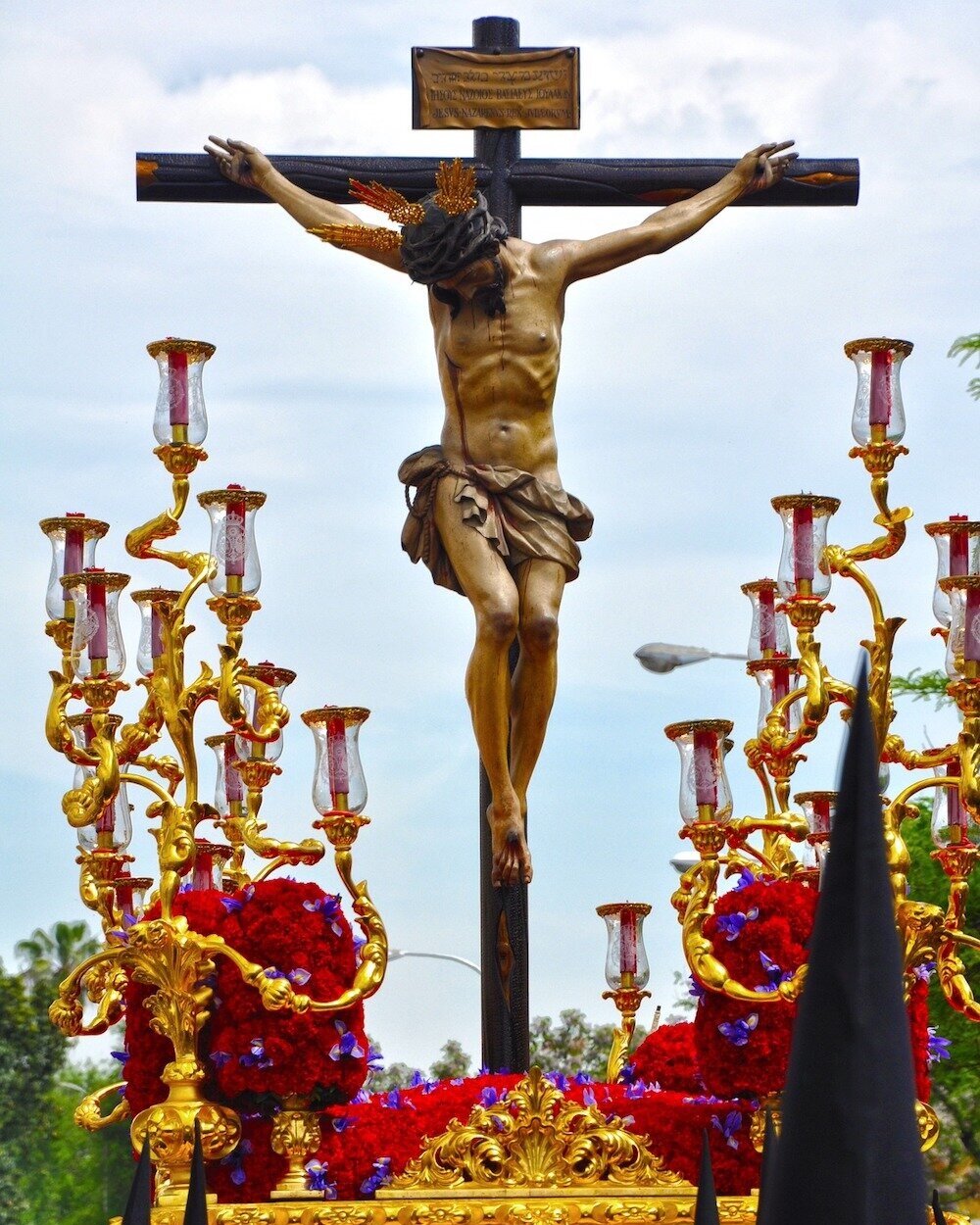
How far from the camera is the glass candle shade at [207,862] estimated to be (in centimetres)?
1027

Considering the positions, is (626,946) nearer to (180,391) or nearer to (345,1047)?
(345,1047)

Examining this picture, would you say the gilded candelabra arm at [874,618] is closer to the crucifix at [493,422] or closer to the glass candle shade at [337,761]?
the crucifix at [493,422]

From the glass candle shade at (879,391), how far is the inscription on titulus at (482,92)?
6.46ft

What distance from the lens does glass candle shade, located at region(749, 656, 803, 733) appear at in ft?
33.2

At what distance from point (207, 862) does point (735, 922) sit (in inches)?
106

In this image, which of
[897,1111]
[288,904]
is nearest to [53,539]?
[288,904]

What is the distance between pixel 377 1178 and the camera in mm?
8383

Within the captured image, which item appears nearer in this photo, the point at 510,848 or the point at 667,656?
the point at 510,848

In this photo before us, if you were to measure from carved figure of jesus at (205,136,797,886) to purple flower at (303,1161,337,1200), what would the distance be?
1.38 meters

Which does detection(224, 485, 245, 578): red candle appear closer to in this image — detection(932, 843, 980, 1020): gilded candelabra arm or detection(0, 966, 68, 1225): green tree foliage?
detection(932, 843, 980, 1020): gilded candelabra arm

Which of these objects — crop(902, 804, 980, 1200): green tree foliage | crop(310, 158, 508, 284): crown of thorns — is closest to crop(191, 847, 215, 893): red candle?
crop(310, 158, 508, 284): crown of thorns

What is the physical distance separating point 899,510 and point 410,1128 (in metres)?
2.87

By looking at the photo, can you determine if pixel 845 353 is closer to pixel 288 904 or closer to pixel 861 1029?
pixel 288 904

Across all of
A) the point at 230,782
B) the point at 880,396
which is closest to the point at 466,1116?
the point at 230,782
